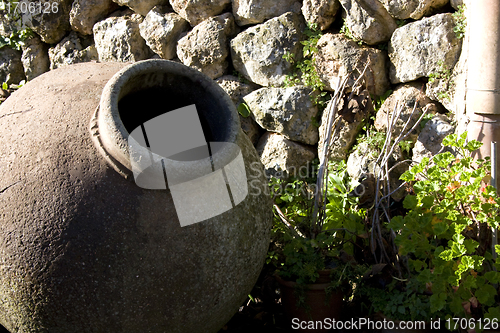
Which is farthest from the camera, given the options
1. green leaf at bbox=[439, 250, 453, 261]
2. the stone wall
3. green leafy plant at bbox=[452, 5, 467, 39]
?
the stone wall

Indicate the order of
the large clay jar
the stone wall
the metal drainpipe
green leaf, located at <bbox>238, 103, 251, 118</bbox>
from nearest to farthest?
the large clay jar → the metal drainpipe → the stone wall → green leaf, located at <bbox>238, 103, 251, 118</bbox>

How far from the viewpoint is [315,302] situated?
247 centimetres

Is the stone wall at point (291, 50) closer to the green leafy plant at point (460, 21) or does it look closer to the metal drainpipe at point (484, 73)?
the green leafy plant at point (460, 21)

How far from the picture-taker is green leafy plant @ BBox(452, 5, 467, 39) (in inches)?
108

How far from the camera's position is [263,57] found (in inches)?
133

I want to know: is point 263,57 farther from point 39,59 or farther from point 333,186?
point 39,59

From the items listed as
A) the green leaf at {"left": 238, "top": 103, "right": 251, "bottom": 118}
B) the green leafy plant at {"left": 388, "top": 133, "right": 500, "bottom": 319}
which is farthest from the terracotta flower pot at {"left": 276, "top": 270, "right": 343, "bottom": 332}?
the green leaf at {"left": 238, "top": 103, "right": 251, "bottom": 118}

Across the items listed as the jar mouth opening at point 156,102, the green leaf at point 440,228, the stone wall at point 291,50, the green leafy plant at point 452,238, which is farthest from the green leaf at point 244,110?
the green leaf at point 440,228

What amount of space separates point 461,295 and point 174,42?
283cm

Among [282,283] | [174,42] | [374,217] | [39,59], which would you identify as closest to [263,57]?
[174,42]

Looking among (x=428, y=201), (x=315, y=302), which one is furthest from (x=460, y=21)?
(x=315, y=302)

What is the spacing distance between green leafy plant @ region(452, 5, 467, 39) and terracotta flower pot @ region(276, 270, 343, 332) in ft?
5.57

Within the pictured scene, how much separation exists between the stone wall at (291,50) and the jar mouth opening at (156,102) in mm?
1150

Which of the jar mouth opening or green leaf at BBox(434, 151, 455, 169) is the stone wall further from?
the jar mouth opening
